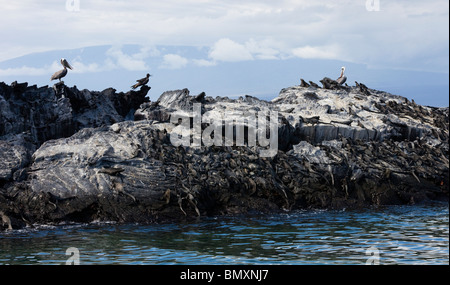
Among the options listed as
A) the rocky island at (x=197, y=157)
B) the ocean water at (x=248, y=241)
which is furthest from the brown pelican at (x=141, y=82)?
the ocean water at (x=248, y=241)

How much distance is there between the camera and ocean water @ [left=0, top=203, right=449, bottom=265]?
18.4 m

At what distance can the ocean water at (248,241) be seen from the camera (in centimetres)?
1841

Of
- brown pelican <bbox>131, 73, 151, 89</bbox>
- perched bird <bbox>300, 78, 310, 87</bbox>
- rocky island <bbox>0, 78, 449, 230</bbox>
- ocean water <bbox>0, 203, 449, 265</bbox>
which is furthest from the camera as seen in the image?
perched bird <bbox>300, 78, 310, 87</bbox>

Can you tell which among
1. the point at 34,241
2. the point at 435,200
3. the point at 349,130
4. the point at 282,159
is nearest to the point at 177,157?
the point at 282,159

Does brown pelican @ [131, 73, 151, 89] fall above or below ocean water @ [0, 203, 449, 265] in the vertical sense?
above

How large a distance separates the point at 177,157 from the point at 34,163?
18.9 ft

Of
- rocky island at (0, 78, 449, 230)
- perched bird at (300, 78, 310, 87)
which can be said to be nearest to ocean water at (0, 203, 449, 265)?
rocky island at (0, 78, 449, 230)

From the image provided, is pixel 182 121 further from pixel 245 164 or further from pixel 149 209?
pixel 149 209

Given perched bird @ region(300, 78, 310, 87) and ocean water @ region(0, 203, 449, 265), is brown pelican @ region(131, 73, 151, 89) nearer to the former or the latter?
perched bird @ region(300, 78, 310, 87)

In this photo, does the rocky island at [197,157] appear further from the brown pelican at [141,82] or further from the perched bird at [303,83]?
the perched bird at [303,83]

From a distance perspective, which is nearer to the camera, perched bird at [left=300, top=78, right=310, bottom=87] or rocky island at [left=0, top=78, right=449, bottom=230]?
rocky island at [left=0, top=78, right=449, bottom=230]

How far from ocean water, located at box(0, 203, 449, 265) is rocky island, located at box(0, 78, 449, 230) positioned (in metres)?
1.18

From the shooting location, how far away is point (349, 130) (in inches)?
1314

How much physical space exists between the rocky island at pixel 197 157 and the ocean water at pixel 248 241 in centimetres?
118
